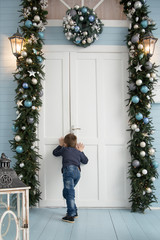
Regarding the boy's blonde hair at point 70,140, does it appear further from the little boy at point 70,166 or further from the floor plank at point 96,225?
the floor plank at point 96,225

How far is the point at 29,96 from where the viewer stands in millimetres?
4168

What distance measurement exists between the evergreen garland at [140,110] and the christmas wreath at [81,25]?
55cm

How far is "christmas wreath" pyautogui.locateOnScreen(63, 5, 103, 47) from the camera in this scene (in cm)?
426

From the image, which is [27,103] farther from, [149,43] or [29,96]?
[149,43]

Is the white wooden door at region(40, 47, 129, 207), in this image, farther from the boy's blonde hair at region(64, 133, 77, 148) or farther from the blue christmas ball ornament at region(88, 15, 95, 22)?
the blue christmas ball ornament at region(88, 15, 95, 22)

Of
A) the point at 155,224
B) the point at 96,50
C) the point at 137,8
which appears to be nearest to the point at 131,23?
the point at 137,8

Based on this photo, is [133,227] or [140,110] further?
[140,110]

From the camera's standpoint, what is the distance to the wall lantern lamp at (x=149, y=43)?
408 centimetres

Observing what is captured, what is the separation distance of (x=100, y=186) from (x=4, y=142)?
66.6 inches

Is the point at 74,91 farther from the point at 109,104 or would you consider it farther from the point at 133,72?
the point at 133,72

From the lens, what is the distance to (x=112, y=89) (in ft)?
14.6

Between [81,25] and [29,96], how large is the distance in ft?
4.51

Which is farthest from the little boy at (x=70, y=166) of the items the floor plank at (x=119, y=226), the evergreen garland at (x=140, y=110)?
the evergreen garland at (x=140, y=110)

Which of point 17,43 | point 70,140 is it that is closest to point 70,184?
point 70,140
